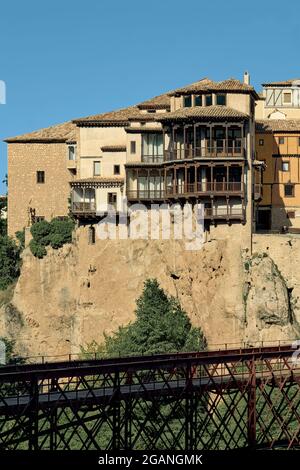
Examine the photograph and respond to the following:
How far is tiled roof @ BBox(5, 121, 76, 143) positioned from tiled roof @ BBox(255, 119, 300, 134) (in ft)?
59.3

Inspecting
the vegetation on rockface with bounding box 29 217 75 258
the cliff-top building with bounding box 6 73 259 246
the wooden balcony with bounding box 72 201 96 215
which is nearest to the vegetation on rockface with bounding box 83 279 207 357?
the cliff-top building with bounding box 6 73 259 246

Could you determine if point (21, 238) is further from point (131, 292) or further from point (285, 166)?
point (285, 166)

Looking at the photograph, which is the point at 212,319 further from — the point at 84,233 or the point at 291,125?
the point at 291,125

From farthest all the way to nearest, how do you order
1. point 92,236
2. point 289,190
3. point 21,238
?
1. point 21,238
2. point 289,190
3. point 92,236

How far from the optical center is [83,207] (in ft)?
312

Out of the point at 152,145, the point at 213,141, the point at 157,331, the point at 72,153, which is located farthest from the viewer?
the point at 72,153

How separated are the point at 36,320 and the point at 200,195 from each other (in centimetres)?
2323

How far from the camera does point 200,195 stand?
85.5 meters

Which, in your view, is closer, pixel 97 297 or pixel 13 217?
pixel 97 297

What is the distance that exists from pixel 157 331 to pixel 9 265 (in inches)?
1037

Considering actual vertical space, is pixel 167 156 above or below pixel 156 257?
above

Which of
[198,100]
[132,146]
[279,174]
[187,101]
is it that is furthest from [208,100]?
[279,174]

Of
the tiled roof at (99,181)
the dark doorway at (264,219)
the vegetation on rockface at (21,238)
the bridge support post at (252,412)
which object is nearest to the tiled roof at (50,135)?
the vegetation on rockface at (21,238)
